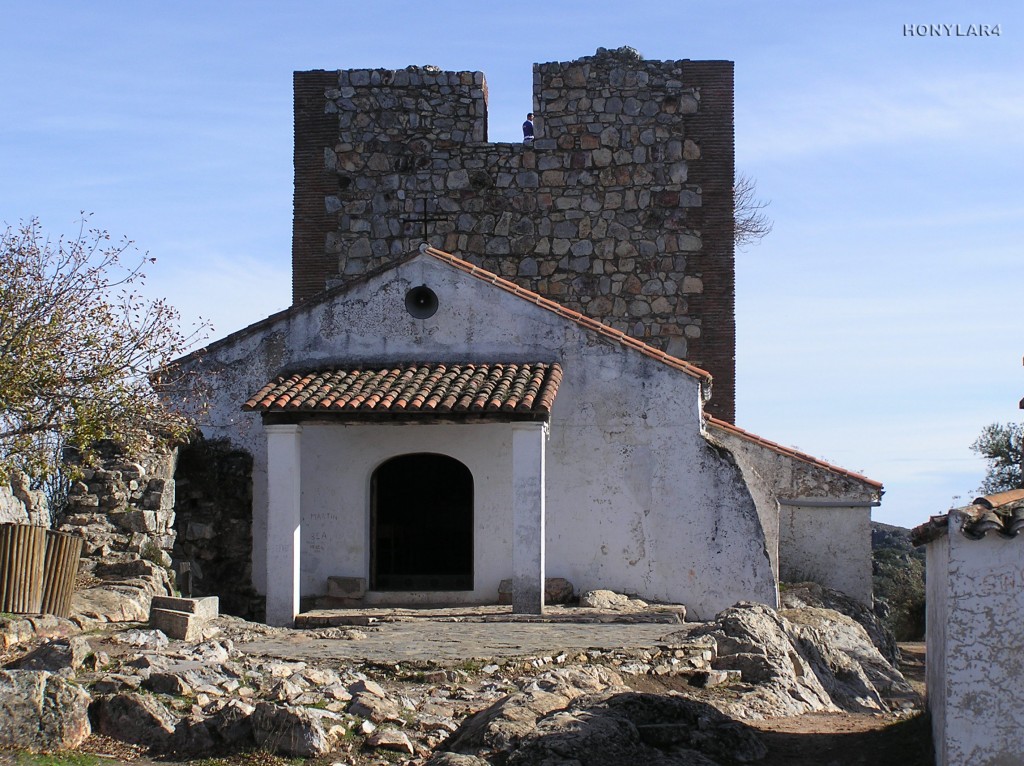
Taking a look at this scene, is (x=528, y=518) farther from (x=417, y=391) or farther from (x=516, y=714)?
(x=516, y=714)

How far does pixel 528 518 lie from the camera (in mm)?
16766

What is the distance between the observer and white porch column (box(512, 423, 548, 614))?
654 inches

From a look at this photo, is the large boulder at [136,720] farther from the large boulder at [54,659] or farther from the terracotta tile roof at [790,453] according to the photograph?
the terracotta tile roof at [790,453]

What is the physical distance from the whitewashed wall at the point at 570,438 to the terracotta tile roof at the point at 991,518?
725cm

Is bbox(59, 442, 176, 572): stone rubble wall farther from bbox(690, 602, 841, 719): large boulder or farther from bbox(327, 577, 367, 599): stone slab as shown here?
bbox(690, 602, 841, 719): large boulder

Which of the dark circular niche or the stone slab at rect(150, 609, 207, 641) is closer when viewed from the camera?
the stone slab at rect(150, 609, 207, 641)

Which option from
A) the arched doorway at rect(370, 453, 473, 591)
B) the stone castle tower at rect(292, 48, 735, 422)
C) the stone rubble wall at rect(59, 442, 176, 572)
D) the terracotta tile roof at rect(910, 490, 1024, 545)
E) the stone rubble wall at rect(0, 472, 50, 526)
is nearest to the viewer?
the terracotta tile roof at rect(910, 490, 1024, 545)

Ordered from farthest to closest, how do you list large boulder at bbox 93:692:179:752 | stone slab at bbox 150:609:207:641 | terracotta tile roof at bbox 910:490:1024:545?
stone slab at bbox 150:609:207:641, large boulder at bbox 93:692:179:752, terracotta tile roof at bbox 910:490:1024:545

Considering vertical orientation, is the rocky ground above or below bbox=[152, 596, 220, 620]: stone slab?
below

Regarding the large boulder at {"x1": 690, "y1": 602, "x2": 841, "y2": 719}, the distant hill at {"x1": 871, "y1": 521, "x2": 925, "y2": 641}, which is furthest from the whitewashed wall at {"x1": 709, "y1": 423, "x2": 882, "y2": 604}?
the large boulder at {"x1": 690, "y1": 602, "x2": 841, "y2": 719}

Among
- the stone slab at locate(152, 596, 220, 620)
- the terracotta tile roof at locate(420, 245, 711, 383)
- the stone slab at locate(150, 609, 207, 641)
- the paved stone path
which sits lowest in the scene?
the paved stone path

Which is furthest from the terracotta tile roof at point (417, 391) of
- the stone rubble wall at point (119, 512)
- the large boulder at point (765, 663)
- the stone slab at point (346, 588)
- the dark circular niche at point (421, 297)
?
the large boulder at point (765, 663)

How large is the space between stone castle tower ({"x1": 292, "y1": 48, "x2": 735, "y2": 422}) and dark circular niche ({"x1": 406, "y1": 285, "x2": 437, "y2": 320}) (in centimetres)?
406

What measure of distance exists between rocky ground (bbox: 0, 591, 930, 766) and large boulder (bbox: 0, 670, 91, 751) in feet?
0.03
